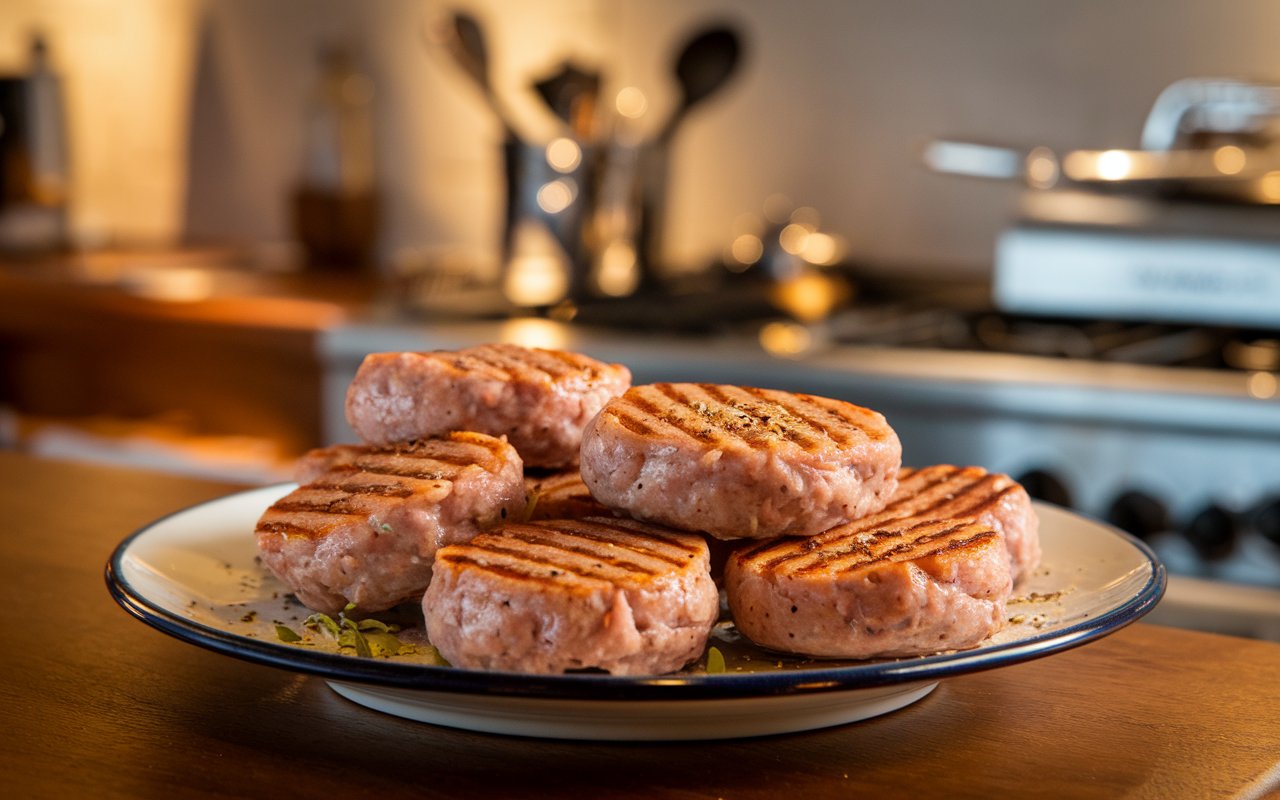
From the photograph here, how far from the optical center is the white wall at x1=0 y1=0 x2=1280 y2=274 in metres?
2.99

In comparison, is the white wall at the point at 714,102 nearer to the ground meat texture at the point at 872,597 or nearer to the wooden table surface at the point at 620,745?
the wooden table surface at the point at 620,745

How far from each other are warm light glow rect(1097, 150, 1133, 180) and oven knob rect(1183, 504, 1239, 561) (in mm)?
643

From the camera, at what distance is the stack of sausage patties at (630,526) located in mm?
812

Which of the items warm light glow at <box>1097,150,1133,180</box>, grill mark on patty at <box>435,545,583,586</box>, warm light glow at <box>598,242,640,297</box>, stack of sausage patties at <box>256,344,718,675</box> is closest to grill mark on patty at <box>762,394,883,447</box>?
stack of sausage patties at <box>256,344,718,675</box>

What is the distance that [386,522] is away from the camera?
92cm

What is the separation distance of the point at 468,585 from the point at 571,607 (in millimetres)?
67

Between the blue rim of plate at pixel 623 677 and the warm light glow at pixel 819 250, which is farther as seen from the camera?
the warm light glow at pixel 819 250

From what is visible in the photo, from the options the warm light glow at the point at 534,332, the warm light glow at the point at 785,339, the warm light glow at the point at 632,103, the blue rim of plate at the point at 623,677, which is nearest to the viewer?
the blue rim of plate at the point at 623,677

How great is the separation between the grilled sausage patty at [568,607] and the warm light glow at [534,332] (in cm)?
153

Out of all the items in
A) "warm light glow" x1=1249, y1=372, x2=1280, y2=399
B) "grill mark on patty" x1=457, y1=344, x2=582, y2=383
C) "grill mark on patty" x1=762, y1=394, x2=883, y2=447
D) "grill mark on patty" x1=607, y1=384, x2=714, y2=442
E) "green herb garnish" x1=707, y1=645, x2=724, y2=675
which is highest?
"grill mark on patty" x1=457, y1=344, x2=582, y2=383

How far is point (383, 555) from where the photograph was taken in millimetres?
917

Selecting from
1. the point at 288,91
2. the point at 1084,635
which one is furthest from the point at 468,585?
the point at 288,91

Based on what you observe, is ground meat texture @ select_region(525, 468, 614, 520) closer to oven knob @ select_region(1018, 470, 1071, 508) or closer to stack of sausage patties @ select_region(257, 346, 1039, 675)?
stack of sausage patties @ select_region(257, 346, 1039, 675)

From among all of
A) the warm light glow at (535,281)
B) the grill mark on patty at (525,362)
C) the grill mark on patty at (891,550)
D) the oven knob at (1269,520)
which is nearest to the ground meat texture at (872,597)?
the grill mark on patty at (891,550)
